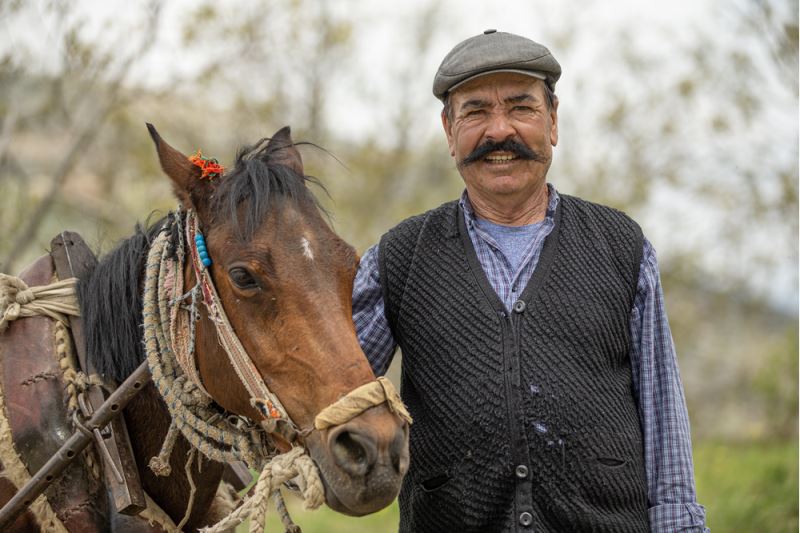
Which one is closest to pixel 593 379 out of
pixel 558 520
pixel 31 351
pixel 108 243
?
pixel 558 520

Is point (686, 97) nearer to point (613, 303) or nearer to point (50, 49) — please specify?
point (50, 49)

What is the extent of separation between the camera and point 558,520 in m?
2.51

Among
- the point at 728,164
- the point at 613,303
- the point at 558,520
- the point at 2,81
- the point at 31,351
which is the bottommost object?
the point at 558,520

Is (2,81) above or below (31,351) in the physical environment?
above

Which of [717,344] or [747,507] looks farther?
[717,344]

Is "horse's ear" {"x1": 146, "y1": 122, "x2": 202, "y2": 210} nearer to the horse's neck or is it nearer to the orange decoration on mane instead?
the orange decoration on mane

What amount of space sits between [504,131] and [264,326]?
103 cm

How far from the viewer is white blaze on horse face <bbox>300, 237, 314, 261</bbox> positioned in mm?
2322

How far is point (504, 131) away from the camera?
9.03ft

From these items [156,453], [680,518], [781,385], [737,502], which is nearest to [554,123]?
[680,518]

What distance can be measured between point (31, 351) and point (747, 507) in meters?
6.51

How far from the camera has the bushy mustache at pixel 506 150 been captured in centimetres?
276

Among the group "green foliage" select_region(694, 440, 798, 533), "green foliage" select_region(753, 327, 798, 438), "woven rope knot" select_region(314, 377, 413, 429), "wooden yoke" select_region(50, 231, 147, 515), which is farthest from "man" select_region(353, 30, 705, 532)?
"green foliage" select_region(753, 327, 798, 438)

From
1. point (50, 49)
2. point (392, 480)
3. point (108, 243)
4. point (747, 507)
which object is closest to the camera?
point (392, 480)
